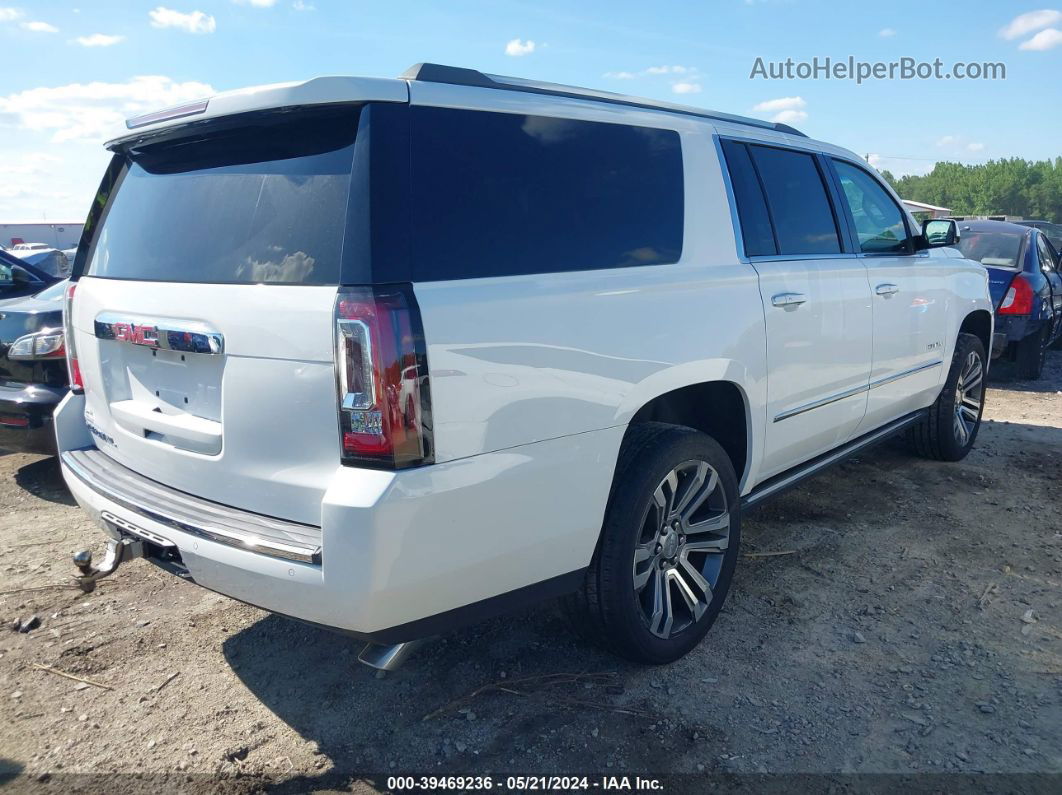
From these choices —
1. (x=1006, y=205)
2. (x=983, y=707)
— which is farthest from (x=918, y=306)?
(x=1006, y=205)

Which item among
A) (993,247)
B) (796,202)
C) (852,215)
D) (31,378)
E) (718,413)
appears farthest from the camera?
(993,247)

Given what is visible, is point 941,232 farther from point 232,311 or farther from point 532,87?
point 232,311

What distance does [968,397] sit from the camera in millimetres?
5676

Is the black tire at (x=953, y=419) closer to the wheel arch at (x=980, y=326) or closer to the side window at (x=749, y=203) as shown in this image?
the wheel arch at (x=980, y=326)

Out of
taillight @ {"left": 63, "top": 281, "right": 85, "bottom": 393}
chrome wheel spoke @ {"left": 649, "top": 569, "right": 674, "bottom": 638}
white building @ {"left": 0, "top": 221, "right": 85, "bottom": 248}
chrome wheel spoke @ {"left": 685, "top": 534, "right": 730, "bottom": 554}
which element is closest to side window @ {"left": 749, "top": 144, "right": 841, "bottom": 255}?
chrome wheel spoke @ {"left": 685, "top": 534, "right": 730, "bottom": 554}

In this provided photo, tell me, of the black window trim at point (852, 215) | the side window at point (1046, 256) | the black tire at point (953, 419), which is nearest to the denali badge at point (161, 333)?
the black window trim at point (852, 215)

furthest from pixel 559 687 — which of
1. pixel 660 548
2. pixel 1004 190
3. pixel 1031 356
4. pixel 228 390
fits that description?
pixel 1004 190

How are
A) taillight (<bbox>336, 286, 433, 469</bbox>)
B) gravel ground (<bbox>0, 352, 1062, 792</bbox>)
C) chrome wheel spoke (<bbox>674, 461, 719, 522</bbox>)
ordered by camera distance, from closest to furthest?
taillight (<bbox>336, 286, 433, 469</bbox>) < gravel ground (<bbox>0, 352, 1062, 792</bbox>) < chrome wheel spoke (<bbox>674, 461, 719, 522</bbox>)

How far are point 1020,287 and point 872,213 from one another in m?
5.18

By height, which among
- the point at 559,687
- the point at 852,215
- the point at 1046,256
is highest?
the point at 852,215

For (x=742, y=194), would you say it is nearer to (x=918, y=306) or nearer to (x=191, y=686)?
(x=918, y=306)

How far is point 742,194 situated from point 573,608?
6.14ft

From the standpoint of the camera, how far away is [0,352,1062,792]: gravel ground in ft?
8.41

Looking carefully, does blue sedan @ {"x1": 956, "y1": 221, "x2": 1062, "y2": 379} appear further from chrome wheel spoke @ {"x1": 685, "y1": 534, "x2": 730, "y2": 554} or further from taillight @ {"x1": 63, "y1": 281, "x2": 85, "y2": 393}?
taillight @ {"x1": 63, "y1": 281, "x2": 85, "y2": 393}
